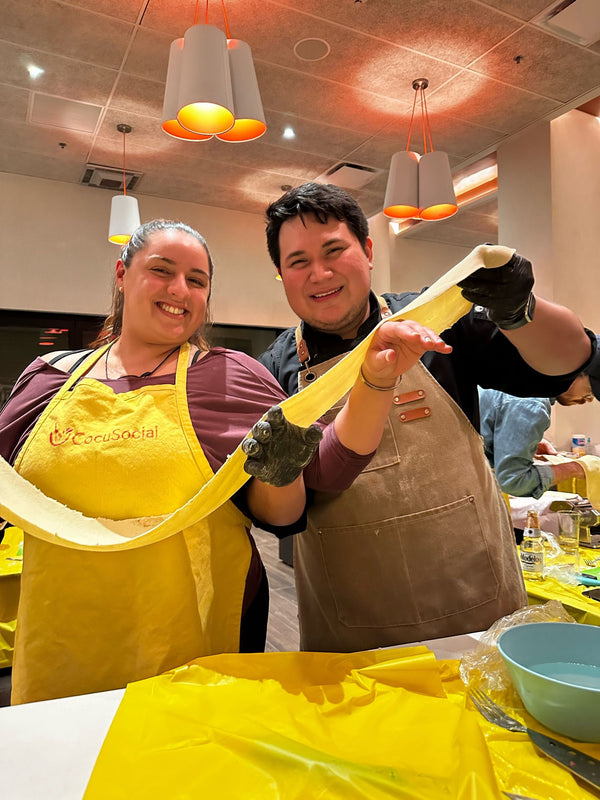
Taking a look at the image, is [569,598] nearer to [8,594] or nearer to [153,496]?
[153,496]

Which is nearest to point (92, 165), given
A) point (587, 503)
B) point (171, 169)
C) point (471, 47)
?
point (171, 169)

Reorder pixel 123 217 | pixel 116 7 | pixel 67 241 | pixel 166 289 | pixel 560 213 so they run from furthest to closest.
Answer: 1. pixel 67 241
2. pixel 560 213
3. pixel 123 217
4. pixel 116 7
5. pixel 166 289

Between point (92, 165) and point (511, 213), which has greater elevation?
point (92, 165)

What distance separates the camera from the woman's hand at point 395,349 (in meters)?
0.86

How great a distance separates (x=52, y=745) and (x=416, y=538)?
2.83ft

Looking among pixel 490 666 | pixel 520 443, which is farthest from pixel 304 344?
pixel 520 443

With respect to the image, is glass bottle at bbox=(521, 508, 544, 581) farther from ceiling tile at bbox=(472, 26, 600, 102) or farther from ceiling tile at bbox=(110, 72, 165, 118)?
ceiling tile at bbox=(110, 72, 165, 118)

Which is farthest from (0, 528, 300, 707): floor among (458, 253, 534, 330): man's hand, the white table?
(458, 253, 534, 330): man's hand

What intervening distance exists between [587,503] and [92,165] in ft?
18.6

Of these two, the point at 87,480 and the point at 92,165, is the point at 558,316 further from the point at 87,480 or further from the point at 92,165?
the point at 92,165

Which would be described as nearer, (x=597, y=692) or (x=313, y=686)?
(x=597, y=692)

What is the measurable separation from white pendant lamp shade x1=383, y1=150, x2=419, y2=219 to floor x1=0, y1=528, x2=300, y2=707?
328cm

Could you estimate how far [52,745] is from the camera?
704 millimetres

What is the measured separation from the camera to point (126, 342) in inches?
51.8
